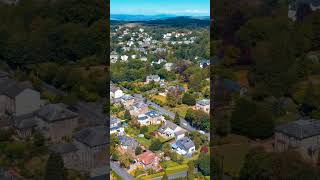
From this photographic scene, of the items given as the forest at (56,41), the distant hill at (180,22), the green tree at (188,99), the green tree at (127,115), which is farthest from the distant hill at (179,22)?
the green tree at (127,115)

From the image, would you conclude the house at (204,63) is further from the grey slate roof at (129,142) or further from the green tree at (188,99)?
the grey slate roof at (129,142)

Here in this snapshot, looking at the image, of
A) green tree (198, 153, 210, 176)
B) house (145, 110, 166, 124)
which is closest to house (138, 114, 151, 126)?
house (145, 110, 166, 124)

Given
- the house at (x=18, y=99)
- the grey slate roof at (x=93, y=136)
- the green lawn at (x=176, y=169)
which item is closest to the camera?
the green lawn at (x=176, y=169)

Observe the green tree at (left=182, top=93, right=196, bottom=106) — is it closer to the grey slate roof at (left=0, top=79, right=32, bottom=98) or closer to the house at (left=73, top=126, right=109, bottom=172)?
the house at (left=73, top=126, right=109, bottom=172)

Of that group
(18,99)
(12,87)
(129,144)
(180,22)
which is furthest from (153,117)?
(12,87)

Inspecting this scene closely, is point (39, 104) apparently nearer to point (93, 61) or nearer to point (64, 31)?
point (93, 61)

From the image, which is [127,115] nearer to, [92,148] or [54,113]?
[92,148]
